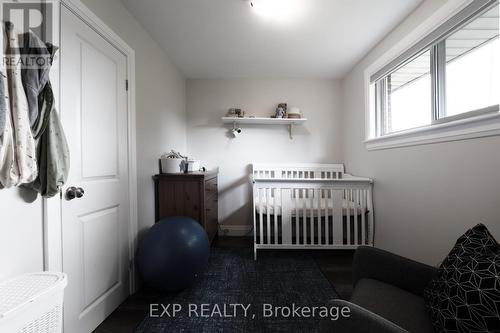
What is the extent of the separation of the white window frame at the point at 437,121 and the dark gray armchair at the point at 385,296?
0.87 m

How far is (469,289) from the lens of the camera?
2.29 feet

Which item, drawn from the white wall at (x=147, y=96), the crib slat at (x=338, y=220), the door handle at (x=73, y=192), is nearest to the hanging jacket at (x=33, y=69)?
the door handle at (x=73, y=192)

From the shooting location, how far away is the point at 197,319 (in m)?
1.38

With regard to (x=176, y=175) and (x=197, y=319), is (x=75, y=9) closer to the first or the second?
(x=176, y=175)

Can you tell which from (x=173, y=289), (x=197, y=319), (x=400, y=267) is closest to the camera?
(x=400, y=267)

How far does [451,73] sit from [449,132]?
1.56 feet

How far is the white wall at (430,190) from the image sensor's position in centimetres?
118

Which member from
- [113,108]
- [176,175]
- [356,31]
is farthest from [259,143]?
[113,108]

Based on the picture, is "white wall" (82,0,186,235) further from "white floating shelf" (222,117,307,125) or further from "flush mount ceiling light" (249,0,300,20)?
"flush mount ceiling light" (249,0,300,20)

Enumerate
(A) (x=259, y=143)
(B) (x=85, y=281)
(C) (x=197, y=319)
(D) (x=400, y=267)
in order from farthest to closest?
1. (A) (x=259, y=143)
2. (C) (x=197, y=319)
3. (B) (x=85, y=281)
4. (D) (x=400, y=267)

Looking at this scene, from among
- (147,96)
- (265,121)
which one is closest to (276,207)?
(265,121)

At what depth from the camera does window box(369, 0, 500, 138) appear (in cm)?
122

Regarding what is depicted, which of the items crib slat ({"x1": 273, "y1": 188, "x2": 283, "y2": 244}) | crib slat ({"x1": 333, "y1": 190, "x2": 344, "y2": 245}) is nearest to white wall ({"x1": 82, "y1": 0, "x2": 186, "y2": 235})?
crib slat ({"x1": 273, "y1": 188, "x2": 283, "y2": 244})

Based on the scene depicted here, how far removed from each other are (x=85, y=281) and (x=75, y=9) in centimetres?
160
